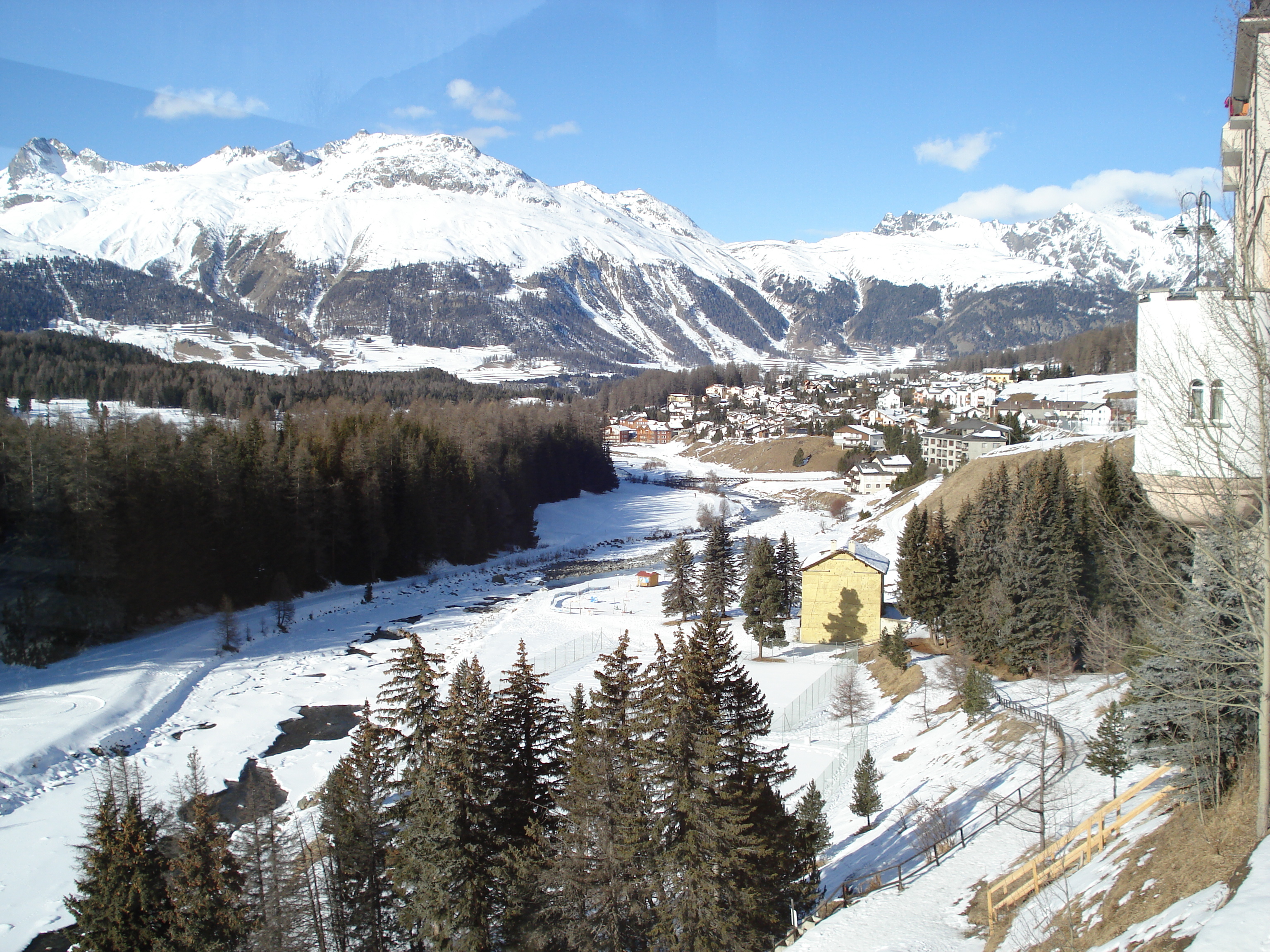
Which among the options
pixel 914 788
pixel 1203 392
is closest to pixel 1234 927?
pixel 1203 392

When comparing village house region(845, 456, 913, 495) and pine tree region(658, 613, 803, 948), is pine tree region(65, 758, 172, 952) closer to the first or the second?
pine tree region(658, 613, 803, 948)

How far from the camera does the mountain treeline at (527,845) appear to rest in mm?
11961

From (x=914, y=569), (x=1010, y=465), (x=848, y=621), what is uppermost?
(x=1010, y=465)

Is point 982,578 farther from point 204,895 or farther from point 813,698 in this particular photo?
point 204,895

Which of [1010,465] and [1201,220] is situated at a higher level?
[1201,220]

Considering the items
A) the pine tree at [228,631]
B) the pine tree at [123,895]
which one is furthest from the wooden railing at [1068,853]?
the pine tree at [228,631]

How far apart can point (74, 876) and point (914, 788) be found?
1947 cm

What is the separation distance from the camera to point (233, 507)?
42.6 m

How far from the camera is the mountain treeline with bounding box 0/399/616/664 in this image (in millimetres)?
32906

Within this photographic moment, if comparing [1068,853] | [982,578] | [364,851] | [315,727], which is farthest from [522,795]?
[982,578]

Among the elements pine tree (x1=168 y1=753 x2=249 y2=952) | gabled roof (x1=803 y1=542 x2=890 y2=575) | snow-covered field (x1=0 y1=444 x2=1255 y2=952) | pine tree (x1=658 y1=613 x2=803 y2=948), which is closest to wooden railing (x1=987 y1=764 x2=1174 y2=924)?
snow-covered field (x1=0 y1=444 x2=1255 y2=952)

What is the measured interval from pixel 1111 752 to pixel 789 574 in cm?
3007

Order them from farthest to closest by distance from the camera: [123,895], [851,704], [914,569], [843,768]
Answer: [914,569] < [851,704] < [843,768] < [123,895]

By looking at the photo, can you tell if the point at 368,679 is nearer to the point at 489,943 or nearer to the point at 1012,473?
the point at 489,943
